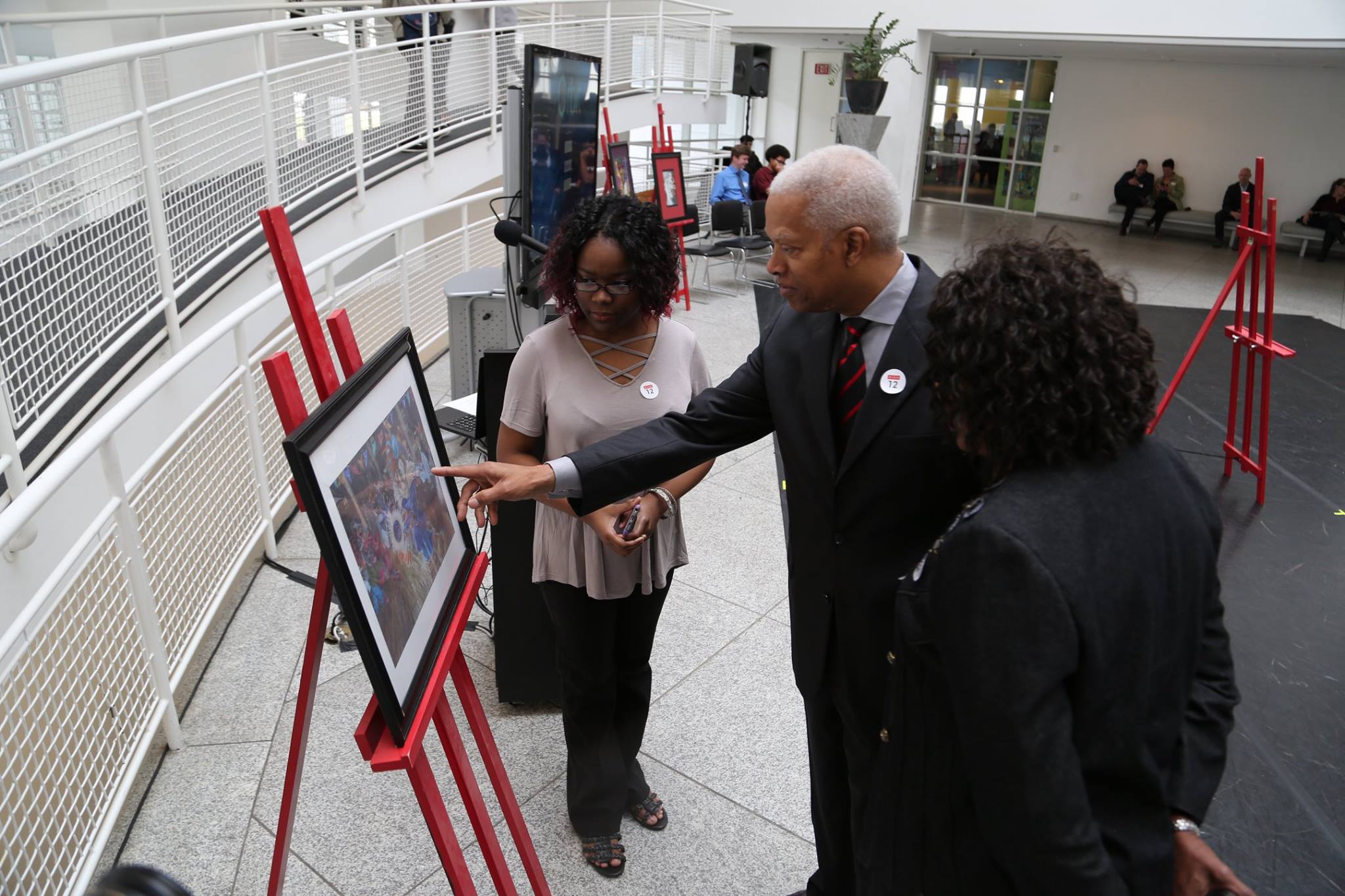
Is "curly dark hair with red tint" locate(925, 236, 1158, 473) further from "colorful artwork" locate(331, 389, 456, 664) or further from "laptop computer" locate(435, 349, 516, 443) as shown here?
"laptop computer" locate(435, 349, 516, 443)

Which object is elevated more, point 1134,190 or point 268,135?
point 268,135

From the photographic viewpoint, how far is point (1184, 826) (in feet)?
4.10

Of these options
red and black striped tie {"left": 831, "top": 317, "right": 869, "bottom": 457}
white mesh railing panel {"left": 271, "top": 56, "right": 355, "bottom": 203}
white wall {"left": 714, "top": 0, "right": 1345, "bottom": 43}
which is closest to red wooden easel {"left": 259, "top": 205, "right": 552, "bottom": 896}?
red and black striped tie {"left": 831, "top": 317, "right": 869, "bottom": 457}

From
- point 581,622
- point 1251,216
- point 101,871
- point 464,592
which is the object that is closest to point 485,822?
point 464,592

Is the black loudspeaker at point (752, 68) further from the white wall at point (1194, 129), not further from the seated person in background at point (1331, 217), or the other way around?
the seated person in background at point (1331, 217)

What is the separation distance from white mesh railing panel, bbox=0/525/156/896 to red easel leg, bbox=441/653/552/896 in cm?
83

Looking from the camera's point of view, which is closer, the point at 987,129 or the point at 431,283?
the point at 431,283

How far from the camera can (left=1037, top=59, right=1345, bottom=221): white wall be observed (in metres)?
14.0

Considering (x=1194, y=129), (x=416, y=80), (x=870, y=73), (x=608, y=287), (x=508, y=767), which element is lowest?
(x=508, y=767)

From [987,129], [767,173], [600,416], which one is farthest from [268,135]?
[987,129]

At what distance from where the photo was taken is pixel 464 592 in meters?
1.71

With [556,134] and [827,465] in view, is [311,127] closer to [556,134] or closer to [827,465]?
[556,134]

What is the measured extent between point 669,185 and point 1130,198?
401 inches

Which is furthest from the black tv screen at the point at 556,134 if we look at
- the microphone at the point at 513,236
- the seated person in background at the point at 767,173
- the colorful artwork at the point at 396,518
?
the seated person in background at the point at 767,173
